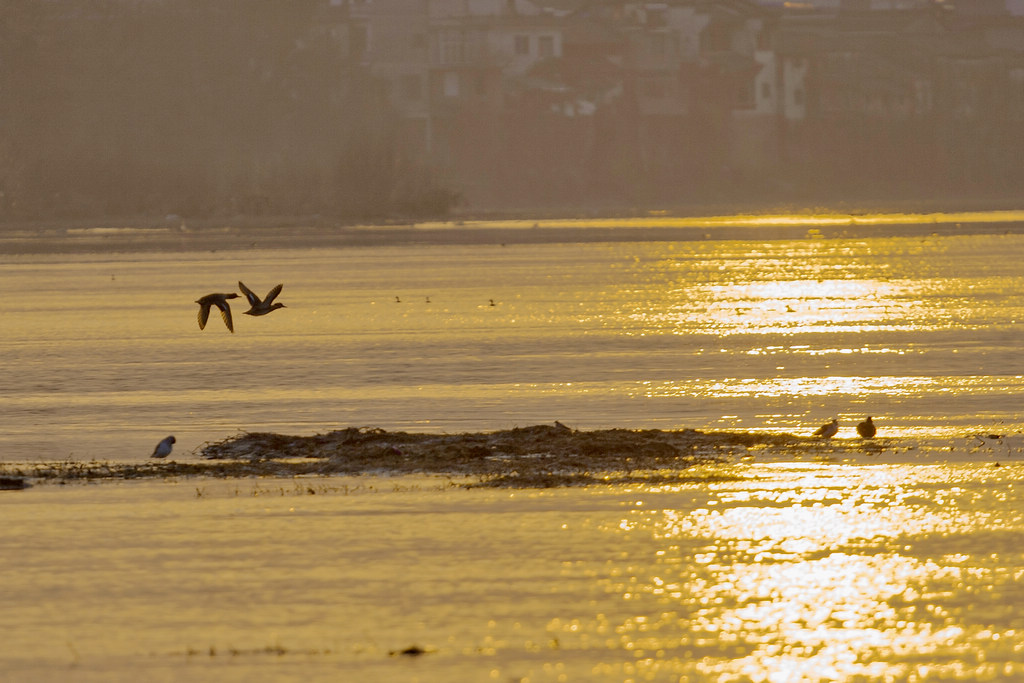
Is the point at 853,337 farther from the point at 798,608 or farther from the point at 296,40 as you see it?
the point at 296,40

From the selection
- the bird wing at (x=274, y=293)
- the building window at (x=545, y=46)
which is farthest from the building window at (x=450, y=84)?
the bird wing at (x=274, y=293)

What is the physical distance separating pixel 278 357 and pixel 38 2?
6552 centimetres

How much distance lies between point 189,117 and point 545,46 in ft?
72.9

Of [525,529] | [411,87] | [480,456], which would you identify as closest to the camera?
[525,529]

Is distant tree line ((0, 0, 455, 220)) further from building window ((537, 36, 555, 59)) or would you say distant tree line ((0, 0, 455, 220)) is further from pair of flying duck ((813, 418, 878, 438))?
pair of flying duck ((813, 418, 878, 438))

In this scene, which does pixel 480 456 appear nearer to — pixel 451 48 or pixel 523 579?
pixel 523 579

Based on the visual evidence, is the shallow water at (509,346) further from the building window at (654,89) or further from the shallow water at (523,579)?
the building window at (654,89)

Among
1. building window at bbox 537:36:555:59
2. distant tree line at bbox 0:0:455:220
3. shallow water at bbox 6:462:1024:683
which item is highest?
building window at bbox 537:36:555:59

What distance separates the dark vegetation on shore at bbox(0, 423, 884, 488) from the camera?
1697cm

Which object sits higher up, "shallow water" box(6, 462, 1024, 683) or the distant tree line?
the distant tree line

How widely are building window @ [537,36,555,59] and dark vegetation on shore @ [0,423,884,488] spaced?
284ft

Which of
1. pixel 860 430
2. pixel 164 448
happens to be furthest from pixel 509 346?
pixel 164 448

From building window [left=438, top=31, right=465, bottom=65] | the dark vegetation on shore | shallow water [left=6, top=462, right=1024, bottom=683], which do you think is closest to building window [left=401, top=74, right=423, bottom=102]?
building window [left=438, top=31, right=465, bottom=65]

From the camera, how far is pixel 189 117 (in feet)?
305
